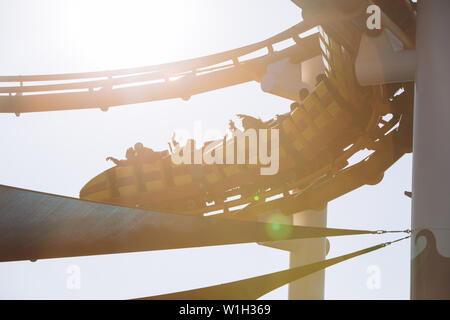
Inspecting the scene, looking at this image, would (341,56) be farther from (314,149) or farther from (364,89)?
(314,149)

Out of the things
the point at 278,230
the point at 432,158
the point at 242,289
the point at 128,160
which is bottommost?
the point at 242,289

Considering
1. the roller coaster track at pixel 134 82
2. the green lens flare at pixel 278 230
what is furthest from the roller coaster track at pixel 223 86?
the green lens flare at pixel 278 230

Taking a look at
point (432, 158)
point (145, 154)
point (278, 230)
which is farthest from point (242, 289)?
point (145, 154)

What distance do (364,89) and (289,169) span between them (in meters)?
2.25

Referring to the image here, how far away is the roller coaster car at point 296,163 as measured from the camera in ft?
27.2

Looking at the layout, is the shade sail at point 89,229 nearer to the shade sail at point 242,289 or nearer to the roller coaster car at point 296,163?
the shade sail at point 242,289

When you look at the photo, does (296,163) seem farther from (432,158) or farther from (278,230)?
(278,230)

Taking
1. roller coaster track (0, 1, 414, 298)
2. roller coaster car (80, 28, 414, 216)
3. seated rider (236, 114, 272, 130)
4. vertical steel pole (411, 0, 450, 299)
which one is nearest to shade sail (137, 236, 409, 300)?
roller coaster track (0, 1, 414, 298)

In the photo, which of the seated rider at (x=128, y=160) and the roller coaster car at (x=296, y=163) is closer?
the roller coaster car at (x=296, y=163)

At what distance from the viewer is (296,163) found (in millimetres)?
9812

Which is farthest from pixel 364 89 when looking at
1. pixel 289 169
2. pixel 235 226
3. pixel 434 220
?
pixel 235 226

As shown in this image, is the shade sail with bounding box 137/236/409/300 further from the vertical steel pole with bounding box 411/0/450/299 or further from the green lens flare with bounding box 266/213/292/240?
the vertical steel pole with bounding box 411/0/450/299

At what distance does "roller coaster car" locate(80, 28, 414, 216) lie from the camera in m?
8.30

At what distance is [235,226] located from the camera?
3285mm
